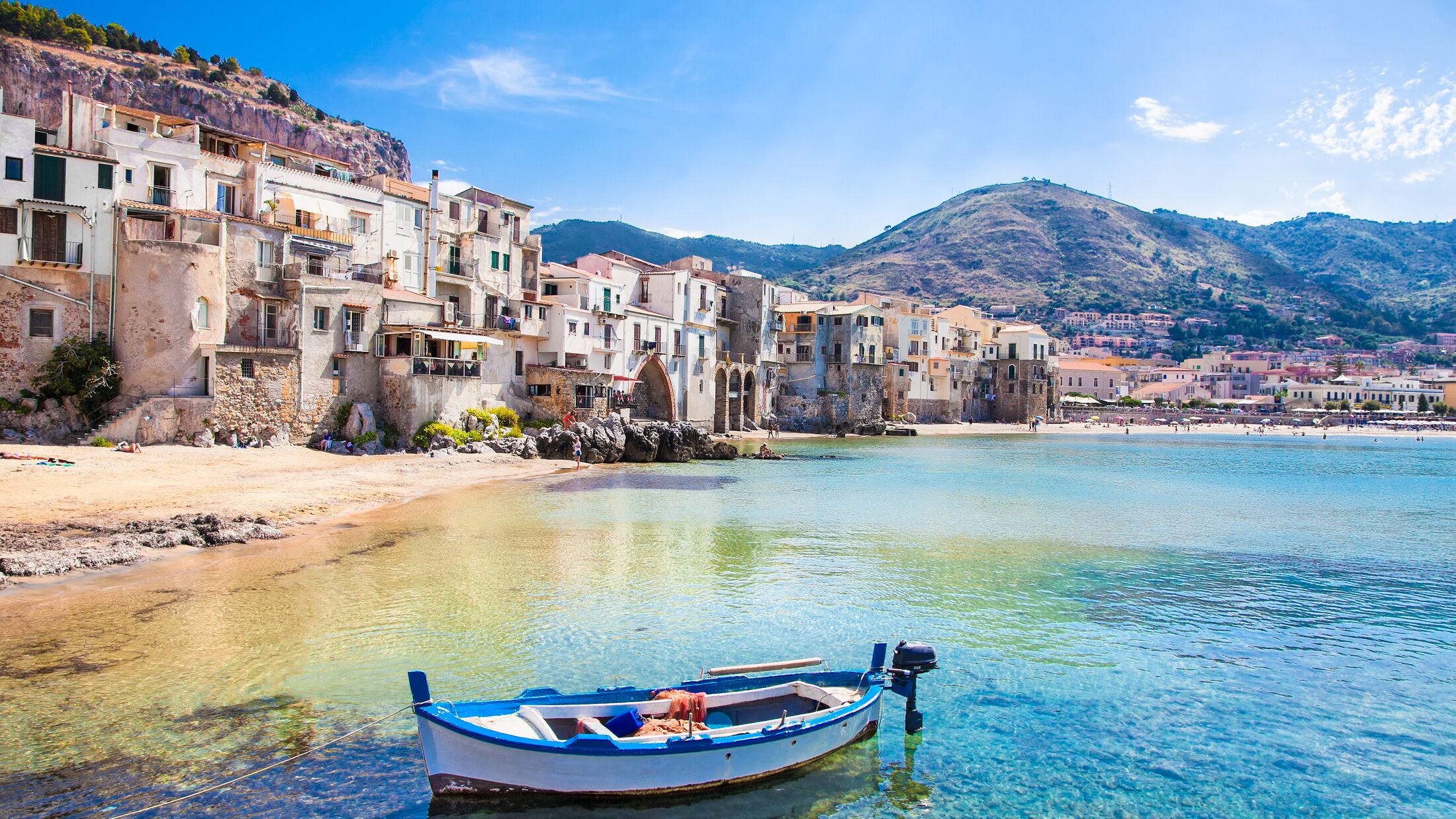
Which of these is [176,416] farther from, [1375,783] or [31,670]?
[1375,783]

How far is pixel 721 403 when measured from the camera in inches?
2709

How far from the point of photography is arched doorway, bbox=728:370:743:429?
70.0 m

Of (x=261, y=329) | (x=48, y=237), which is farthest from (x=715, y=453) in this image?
(x=48, y=237)

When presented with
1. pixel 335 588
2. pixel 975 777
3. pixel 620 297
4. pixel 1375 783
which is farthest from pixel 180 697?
pixel 620 297

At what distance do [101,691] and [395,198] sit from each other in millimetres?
35785

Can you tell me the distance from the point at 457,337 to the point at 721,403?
3081 centimetres

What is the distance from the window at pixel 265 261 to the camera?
36.2 metres

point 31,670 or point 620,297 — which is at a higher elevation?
point 620,297

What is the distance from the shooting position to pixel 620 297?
5709 cm

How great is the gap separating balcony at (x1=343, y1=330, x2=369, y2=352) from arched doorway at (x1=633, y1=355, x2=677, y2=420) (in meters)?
23.3

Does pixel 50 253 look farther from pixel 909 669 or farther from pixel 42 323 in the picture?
pixel 909 669

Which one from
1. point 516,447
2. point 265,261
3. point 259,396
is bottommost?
point 516,447

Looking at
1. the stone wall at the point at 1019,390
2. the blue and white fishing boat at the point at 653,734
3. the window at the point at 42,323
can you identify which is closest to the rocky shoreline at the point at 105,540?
the blue and white fishing boat at the point at 653,734

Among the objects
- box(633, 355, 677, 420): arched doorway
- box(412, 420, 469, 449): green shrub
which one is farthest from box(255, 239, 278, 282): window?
box(633, 355, 677, 420): arched doorway
